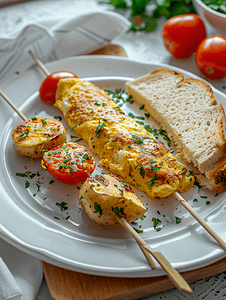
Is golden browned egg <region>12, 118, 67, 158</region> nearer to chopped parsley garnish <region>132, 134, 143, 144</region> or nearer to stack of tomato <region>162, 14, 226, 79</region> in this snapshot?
chopped parsley garnish <region>132, 134, 143, 144</region>

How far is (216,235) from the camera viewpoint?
244 cm

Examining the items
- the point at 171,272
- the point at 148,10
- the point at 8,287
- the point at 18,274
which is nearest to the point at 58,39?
the point at 148,10

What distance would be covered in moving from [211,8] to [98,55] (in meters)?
2.00

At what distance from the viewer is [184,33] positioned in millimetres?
4676

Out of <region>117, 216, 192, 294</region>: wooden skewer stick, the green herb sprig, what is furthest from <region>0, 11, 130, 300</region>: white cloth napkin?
<region>117, 216, 192, 294</region>: wooden skewer stick

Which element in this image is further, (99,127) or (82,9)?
(82,9)

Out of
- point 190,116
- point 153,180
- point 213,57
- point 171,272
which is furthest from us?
point 213,57

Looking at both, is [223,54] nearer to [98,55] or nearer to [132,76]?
[132,76]

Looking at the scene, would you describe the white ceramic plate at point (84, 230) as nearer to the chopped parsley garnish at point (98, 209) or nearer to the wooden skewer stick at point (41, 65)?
the chopped parsley garnish at point (98, 209)

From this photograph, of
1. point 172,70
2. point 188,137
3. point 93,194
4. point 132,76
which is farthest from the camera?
point 132,76

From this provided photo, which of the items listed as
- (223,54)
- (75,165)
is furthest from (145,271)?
(223,54)

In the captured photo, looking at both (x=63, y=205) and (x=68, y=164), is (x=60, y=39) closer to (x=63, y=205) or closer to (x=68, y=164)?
(x=68, y=164)

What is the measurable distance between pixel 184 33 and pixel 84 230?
355 cm

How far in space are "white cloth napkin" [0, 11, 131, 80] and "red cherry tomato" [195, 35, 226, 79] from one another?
55.0 inches
